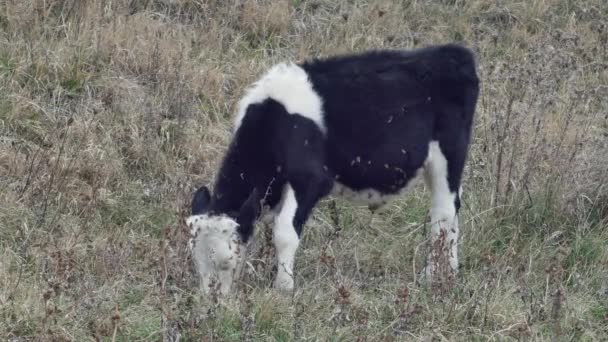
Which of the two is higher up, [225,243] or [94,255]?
[225,243]

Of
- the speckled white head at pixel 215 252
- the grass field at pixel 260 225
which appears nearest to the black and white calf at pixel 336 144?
the speckled white head at pixel 215 252

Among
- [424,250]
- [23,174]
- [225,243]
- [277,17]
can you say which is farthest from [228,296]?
[277,17]

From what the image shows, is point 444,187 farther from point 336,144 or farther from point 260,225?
point 260,225

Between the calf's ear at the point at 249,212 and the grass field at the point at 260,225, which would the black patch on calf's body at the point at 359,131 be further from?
the grass field at the point at 260,225

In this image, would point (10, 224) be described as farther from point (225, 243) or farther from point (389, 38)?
point (389, 38)

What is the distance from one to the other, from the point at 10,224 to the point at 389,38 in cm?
523

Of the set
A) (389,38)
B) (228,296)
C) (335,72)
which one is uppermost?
(335,72)

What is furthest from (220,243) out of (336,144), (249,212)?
(336,144)

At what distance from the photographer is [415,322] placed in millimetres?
6711

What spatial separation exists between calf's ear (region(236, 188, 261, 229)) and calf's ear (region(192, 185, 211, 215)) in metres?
0.24

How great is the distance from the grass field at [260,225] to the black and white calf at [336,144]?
0.91ft

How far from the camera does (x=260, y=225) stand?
7.83 metres

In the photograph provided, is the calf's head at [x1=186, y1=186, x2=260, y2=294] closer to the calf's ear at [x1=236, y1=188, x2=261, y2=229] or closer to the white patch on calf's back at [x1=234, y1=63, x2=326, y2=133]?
the calf's ear at [x1=236, y1=188, x2=261, y2=229]

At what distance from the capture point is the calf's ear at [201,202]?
7.14 m
